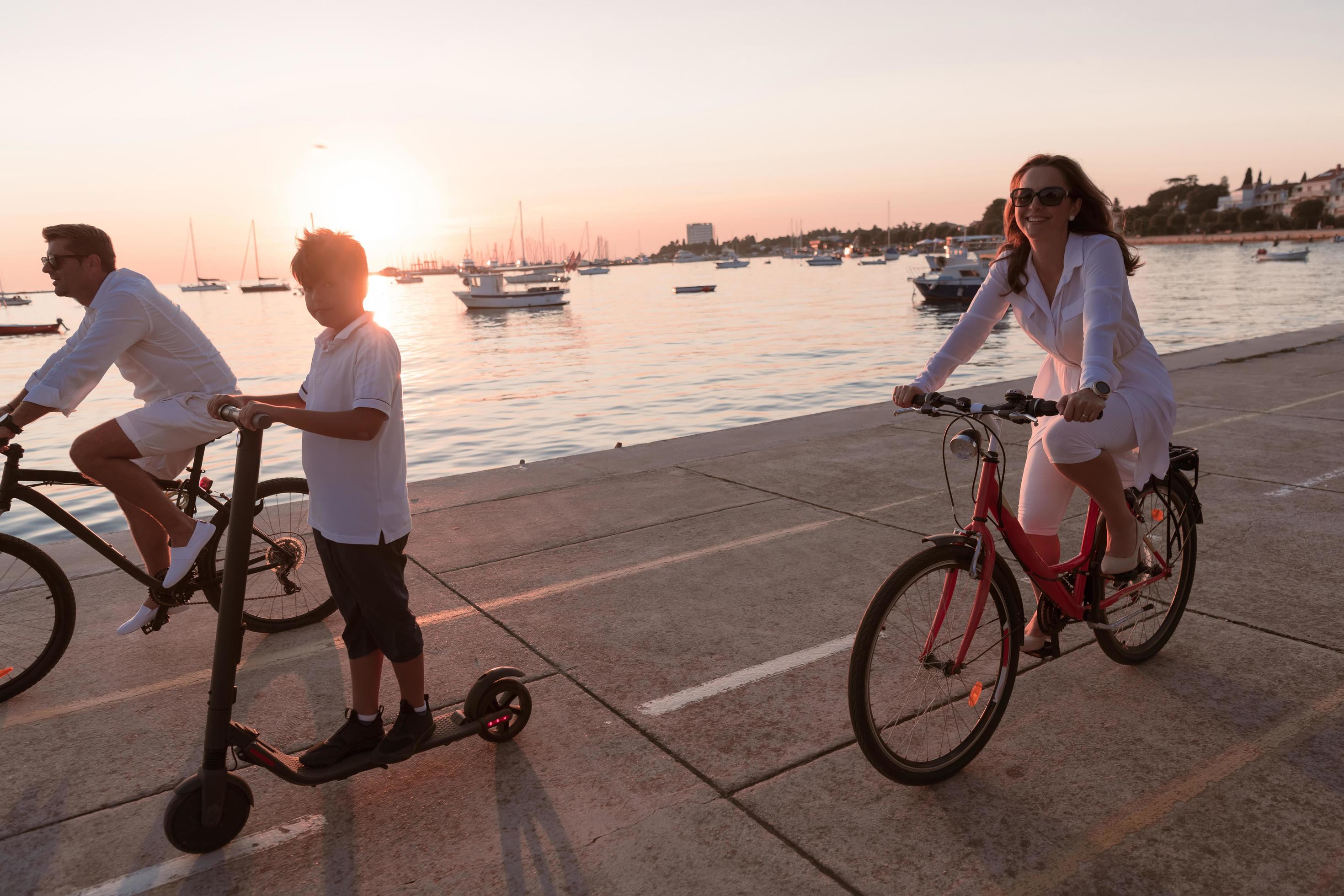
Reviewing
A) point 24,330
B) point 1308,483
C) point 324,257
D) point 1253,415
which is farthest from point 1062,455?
point 24,330

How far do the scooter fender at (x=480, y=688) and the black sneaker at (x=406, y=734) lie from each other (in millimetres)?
145

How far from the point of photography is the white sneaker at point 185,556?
414 centimetres

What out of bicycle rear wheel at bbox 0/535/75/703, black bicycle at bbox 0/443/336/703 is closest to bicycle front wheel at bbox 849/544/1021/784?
black bicycle at bbox 0/443/336/703

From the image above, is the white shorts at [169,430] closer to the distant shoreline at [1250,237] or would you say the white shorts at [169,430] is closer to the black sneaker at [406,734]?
the black sneaker at [406,734]

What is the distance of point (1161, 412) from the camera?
3.25 m

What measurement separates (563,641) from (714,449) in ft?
14.7

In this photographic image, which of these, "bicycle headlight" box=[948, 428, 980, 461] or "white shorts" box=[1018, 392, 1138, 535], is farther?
"white shorts" box=[1018, 392, 1138, 535]

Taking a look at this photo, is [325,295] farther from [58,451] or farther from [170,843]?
[58,451]

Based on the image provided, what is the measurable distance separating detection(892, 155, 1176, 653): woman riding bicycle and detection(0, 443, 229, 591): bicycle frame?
3393 mm

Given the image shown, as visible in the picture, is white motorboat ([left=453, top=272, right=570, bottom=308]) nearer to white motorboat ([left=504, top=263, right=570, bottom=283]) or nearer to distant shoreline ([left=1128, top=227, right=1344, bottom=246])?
white motorboat ([left=504, top=263, right=570, bottom=283])


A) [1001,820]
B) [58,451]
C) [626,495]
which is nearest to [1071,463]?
[1001,820]

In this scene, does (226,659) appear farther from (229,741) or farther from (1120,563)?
(1120,563)

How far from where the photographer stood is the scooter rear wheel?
10.8ft

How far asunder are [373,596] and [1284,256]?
11822cm
